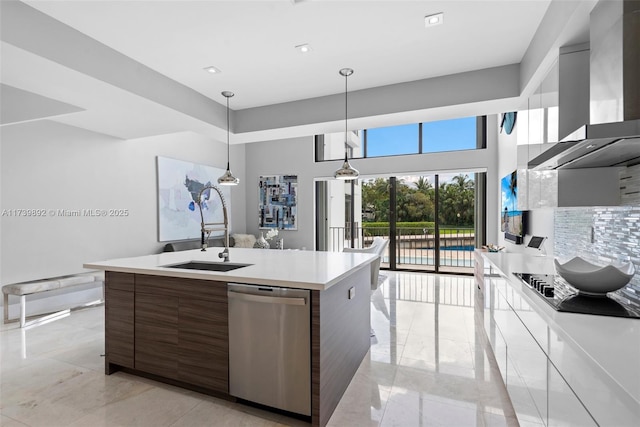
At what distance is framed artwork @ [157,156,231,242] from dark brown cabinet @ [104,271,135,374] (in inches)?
127

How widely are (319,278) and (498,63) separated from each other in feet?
9.35

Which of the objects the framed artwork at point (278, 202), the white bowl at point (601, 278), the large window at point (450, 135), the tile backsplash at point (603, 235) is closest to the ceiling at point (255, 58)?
the tile backsplash at point (603, 235)

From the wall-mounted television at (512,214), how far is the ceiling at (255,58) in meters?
1.27

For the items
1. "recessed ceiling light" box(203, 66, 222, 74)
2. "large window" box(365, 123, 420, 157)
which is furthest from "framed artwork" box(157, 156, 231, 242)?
"large window" box(365, 123, 420, 157)

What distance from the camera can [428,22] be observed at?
99.0 inches

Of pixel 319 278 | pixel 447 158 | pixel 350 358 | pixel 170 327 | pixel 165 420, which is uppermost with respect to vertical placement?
pixel 447 158

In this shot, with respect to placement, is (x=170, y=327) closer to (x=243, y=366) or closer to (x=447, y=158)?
(x=243, y=366)

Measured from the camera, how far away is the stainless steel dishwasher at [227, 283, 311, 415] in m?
1.90

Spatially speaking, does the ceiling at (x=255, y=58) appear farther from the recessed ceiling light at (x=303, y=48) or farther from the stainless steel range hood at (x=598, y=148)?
the stainless steel range hood at (x=598, y=148)

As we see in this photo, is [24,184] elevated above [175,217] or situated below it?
above

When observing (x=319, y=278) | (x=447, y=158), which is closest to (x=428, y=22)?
(x=319, y=278)

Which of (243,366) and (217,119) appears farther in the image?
(217,119)

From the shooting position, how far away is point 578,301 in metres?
1.52

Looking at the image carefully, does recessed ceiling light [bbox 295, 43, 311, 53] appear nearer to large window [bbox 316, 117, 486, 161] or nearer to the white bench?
large window [bbox 316, 117, 486, 161]
